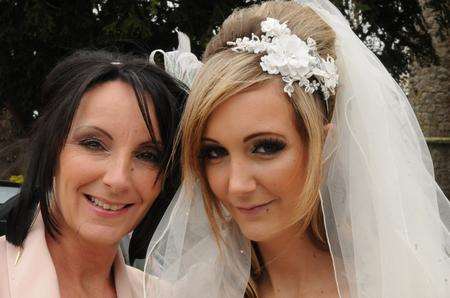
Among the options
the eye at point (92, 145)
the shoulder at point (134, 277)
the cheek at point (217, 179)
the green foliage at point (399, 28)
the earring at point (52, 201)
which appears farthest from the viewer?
the green foliage at point (399, 28)

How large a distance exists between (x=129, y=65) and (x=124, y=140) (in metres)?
0.39

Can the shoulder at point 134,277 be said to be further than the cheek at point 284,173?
Yes

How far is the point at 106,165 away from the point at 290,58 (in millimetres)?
815

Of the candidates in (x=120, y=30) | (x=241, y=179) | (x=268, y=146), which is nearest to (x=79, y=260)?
(x=241, y=179)

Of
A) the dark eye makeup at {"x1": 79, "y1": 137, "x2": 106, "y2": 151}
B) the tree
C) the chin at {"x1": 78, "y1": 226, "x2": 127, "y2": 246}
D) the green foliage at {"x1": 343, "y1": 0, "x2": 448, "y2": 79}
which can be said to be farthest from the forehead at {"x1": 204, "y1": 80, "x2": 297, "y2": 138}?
the green foliage at {"x1": 343, "y1": 0, "x2": 448, "y2": 79}

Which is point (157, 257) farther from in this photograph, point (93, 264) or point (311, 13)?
point (311, 13)

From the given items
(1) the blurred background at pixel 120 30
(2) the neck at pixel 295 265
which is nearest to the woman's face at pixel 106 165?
(2) the neck at pixel 295 265

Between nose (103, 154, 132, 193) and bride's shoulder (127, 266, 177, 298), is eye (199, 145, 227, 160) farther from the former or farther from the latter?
bride's shoulder (127, 266, 177, 298)

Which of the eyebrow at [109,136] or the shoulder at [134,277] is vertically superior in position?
the eyebrow at [109,136]

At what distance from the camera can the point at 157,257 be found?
2.42 metres

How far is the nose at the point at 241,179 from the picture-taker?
6.97 feet

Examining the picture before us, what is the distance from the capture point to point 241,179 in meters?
2.13

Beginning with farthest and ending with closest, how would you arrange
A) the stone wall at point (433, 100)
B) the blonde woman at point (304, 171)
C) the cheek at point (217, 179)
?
the stone wall at point (433, 100) < the cheek at point (217, 179) < the blonde woman at point (304, 171)

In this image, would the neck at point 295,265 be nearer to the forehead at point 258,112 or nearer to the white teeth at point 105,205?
the forehead at point 258,112
